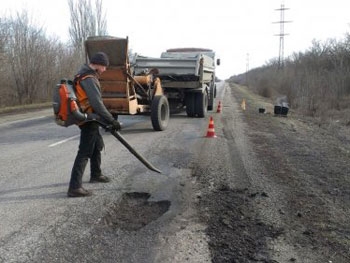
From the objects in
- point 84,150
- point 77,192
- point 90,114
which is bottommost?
point 77,192

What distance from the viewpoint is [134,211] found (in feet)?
16.8

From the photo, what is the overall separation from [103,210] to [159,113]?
6.93 metres

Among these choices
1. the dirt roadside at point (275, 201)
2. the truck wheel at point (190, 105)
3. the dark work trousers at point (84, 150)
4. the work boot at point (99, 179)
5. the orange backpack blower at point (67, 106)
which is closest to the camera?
the dirt roadside at point (275, 201)

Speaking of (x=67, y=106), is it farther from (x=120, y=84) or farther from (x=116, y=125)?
(x=120, y=84)

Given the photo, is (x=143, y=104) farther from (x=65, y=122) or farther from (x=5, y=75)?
(x=5, y=75)

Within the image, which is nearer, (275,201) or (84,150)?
(275,201)

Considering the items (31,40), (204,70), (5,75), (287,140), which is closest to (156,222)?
(287,140)

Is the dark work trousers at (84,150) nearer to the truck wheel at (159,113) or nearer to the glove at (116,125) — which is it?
the glove at (116,125)

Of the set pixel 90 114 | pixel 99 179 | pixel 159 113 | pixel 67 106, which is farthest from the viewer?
pixel 159 113

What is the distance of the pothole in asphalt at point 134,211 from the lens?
4.70 m

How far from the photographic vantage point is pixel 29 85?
83.4ft

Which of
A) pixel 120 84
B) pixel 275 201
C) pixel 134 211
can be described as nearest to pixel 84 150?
pixel 134 211

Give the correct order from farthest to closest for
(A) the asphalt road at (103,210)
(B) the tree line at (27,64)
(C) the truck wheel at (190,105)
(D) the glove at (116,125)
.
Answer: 1. (B) the tree line at (27,64)
2. (C) the truck wheel at (190,105)
3. (D) the glove at (116,125)
4. (A) the asphalt road at (103,210)

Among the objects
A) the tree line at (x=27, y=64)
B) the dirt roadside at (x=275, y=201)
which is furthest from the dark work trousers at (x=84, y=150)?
the tree line at (x=27, y=64)
